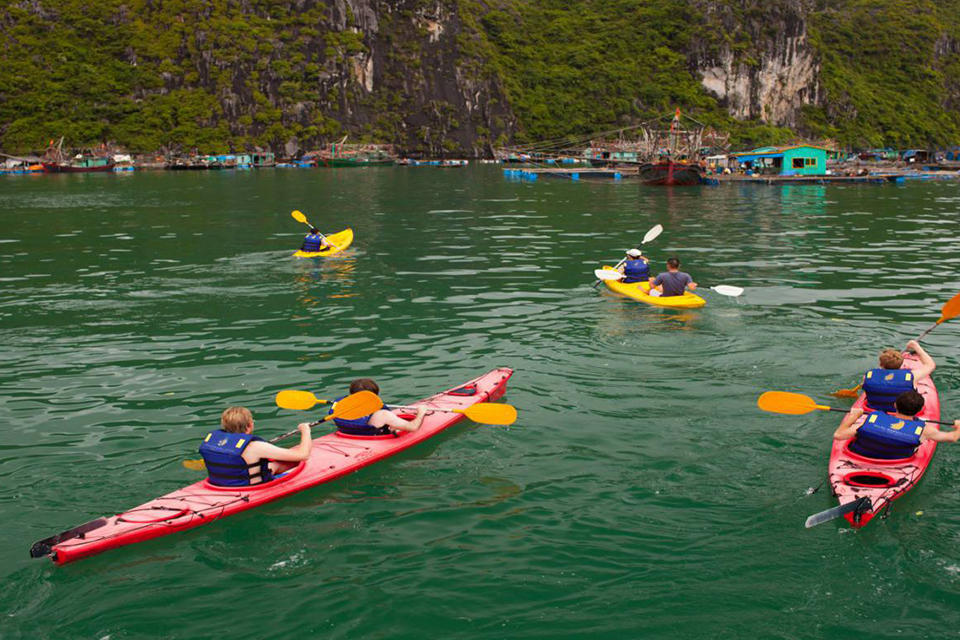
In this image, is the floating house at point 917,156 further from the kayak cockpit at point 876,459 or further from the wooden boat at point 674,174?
the kayak cockpit at point 876,459

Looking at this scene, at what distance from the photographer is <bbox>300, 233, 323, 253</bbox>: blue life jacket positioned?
2670 centimetres

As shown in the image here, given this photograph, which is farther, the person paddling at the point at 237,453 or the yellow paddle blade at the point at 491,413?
the yellow paddle blade at the point at 491,413

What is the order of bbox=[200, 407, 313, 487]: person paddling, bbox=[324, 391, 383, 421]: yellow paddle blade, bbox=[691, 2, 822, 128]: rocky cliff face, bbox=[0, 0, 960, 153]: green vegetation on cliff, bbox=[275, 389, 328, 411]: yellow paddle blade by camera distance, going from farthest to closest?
bbox=[691, 2, 822, 128]: rocky cliff face → bbox=[0, 0, 960, 153]: green vegetation on cliff → bbox=[275, 389, 328, 411]: yellow paddle blade → bbox=[324, 391, 383, 421]: yellow paddle blade → bbox=[200, 407, 313, 487]: person paddling

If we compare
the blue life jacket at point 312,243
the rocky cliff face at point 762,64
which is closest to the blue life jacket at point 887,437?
the blue life jacket at point 312,243

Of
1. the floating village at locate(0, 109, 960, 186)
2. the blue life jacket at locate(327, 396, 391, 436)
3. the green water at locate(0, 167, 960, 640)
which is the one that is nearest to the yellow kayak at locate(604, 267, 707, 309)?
the green water at locate(0, 167, 960, 640)

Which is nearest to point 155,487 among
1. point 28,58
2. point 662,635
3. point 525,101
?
point 662,635

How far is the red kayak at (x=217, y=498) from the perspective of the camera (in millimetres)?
7828

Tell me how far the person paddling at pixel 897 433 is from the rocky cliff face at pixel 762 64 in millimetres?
172196

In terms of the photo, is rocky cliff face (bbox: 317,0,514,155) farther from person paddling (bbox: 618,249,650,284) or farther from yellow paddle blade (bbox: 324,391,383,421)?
yellow paddle blade (bbox: 324,391,383,421)

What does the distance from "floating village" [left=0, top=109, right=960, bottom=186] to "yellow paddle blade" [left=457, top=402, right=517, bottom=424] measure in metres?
A: 63.9

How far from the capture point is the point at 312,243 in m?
26.8

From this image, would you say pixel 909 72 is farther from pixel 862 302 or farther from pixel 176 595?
pixel 176 595

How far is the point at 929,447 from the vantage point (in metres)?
9.74

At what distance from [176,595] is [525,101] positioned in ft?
572
